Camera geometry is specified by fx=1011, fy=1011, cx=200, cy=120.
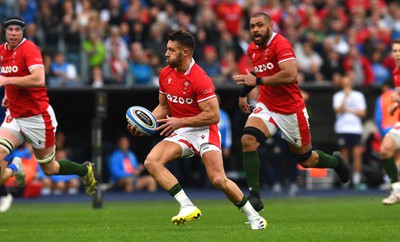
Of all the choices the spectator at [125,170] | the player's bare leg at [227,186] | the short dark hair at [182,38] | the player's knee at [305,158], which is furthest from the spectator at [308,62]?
the player's bare leg at [227,186]

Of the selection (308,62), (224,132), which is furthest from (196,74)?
(308,62)

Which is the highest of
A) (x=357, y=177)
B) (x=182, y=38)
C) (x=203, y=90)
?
(x=182, y=38)

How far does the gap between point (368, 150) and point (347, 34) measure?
4.24 m

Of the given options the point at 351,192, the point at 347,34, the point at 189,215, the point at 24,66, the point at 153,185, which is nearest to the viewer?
the point at 189,215

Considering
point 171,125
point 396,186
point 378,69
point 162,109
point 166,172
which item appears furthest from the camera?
point 378,69

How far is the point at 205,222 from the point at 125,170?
1001 centimetres

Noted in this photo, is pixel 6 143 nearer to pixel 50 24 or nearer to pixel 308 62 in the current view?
pixel 50 24

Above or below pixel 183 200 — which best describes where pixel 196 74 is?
above

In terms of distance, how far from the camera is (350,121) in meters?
23.4

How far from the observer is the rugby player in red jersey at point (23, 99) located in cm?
1346

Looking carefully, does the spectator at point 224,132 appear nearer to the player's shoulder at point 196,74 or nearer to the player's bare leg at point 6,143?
the player's bare leg at point 6,143

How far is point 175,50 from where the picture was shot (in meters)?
12.0

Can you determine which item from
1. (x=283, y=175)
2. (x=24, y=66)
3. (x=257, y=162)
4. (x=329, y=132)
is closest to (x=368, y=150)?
(x=329, y=132)

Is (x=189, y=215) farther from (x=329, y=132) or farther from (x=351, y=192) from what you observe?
(x=329, y=132)
